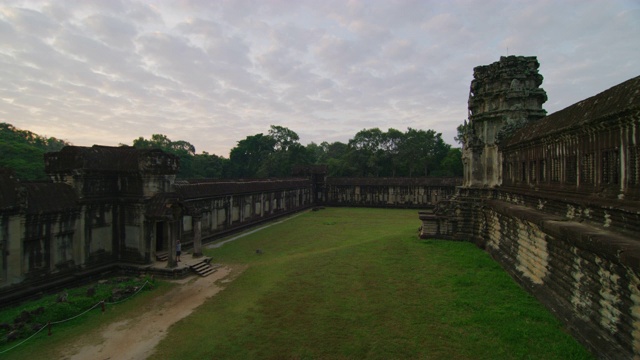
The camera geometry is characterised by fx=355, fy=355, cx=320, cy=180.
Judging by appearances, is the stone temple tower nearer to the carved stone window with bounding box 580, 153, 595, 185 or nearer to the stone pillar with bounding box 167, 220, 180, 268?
the carved stone window with bounding box 580, 153, 595, 185

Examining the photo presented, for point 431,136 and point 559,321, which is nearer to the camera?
point 559,321

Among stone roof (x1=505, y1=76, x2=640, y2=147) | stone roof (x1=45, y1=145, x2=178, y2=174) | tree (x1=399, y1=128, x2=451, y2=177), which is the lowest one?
stone roof (x1=45, y1=145, x2=178, y2=174)

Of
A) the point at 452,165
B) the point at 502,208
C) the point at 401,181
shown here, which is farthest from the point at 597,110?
the point at 452,165

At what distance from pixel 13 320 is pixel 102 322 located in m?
2.68

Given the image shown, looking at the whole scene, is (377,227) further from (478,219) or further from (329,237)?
(478,219)

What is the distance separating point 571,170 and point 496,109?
33.5 ft

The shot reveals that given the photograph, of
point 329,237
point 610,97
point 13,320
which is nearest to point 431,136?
point 329,237

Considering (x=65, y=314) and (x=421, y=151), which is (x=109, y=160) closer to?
(x=65, y=314)

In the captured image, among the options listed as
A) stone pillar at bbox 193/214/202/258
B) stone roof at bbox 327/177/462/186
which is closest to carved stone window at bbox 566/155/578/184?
stone pillar at bbox 193/214/202/258

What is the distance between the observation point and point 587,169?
32.1 ft

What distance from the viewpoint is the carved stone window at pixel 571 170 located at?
10.6 meters

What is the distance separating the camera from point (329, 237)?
81.8 ft

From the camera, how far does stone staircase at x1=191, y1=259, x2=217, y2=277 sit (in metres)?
16.8

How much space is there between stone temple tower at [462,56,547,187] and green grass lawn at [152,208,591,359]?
16.7 ft
